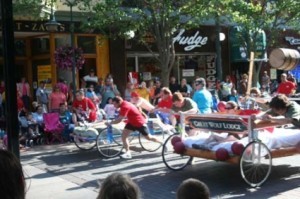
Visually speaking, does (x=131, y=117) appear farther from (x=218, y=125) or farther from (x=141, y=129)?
(x=218, y=125)

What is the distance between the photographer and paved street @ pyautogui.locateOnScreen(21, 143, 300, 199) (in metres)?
7.67

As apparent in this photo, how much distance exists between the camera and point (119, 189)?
2.44 meters

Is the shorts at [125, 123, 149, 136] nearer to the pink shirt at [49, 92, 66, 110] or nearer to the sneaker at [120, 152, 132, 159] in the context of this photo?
the sneaker at [120, 152, 132, 159]

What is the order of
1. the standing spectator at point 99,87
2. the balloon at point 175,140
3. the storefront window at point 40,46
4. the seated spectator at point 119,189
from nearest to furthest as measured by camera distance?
the seated spectator at point 119,189, the balloon at point 175,140, the standing spectator at point 99,87, the storefront window at point 40,46

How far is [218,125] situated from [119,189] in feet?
20.4

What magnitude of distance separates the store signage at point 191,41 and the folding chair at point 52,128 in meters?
10.9

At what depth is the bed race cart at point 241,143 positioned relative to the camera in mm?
7926

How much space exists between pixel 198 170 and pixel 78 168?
2.42m

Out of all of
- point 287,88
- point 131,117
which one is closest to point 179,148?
point 131,117

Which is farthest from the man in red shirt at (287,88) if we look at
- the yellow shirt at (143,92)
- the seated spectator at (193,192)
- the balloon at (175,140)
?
the seated spectator at (193,192)

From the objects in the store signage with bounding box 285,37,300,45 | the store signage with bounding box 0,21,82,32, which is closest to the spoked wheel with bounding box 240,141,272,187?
the store signage with bounding box 0,21,82,32

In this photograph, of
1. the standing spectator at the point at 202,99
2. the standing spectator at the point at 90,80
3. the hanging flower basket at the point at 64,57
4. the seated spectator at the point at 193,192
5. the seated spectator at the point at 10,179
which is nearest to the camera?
the seated spectator at the point at 10,179

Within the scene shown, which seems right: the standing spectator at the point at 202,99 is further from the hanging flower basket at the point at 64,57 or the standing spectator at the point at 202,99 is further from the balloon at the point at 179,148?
the hanging flower basket at the point at 64,57

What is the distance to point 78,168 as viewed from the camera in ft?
32.7
